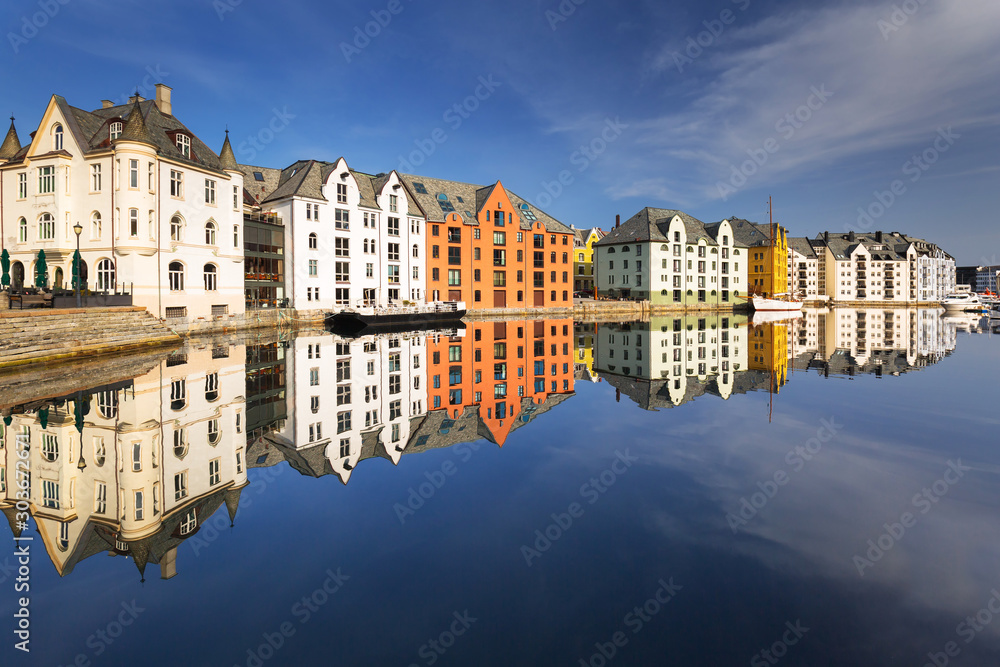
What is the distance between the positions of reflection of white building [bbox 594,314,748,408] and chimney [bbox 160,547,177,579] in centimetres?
1196

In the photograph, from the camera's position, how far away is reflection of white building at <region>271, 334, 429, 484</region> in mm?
9953

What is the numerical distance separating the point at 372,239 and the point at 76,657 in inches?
2016

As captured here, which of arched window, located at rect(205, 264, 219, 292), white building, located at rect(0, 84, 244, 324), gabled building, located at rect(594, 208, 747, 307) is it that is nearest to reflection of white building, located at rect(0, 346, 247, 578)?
white building, located at rect(0, 84, 244, 324)

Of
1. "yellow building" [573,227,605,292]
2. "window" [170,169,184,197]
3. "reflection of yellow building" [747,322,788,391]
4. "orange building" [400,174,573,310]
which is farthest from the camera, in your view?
"yellow building" [573,227,605,292]

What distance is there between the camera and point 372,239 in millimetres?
52750

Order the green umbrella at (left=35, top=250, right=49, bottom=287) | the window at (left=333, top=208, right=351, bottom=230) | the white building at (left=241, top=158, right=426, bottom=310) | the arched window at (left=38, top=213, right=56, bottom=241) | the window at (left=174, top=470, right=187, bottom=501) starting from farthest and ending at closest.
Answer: the window at (left=333, top=208, right=351, bottom=230) < the white building at (left=241, top=158, right=426, bottom=310) < the arched window at (left=38, top=213, right=56, bottom=241) < the green umbrella at (left=35, top=250, right=49, bottom=287) < the window at (left=174, top=470, right=187, bottom=501)

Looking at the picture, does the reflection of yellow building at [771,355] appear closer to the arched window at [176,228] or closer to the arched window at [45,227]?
the arched window at [176,228]

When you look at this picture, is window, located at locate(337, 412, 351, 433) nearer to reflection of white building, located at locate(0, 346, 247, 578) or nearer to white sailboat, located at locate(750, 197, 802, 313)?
reflection of white building, located at locate(0, 346, 247, 578)

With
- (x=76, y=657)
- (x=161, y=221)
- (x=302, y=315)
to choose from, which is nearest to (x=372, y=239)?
(x=302, y=315)

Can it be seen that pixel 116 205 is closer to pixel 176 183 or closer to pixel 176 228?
pixel 176 228

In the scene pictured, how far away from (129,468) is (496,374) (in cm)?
1377

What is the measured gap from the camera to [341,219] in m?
50.1

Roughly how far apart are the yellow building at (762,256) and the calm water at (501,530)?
8801 centimetres

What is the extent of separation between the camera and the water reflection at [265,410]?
705 centimetres
